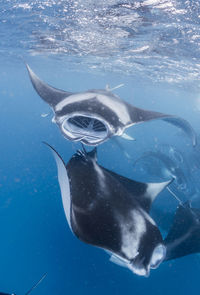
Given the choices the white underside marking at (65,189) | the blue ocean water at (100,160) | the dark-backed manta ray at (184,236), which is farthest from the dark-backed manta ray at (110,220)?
the blue ocean water at (100,160)

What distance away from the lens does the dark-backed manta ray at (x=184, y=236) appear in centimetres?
405

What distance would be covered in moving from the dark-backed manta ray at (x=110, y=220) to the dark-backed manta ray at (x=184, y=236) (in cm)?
147

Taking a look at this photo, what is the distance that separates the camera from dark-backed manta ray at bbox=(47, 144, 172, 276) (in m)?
2.44

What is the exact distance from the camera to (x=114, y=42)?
1458cm

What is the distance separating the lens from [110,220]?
9.07ft

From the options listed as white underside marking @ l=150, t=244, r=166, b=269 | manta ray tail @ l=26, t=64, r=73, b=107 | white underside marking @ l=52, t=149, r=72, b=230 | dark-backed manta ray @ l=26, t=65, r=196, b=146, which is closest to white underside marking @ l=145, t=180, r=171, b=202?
dark-backed manta ray @ l=26, t=65, r=196, b=146

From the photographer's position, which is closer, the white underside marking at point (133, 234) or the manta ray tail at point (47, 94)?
the white underside marking at point (133, 234)

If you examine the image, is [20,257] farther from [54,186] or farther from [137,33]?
[137,33]

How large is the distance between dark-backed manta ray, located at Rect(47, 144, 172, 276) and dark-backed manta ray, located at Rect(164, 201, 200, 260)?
1.47 meters

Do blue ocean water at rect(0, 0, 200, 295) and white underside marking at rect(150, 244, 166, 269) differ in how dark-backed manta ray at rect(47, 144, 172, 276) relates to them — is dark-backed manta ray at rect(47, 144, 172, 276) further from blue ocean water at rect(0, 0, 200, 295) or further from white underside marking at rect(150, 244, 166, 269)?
blue ocean water at rect(0, 0, 200, 295)

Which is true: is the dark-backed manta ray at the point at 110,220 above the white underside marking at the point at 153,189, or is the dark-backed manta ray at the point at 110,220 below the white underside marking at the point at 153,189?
above

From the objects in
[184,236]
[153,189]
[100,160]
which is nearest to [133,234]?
[153,189]

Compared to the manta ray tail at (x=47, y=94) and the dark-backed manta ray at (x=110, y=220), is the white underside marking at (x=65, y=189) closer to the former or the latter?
the dark-backed manta ray at (x=110, y=220)

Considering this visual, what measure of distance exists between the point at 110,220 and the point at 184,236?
7.73 ft
